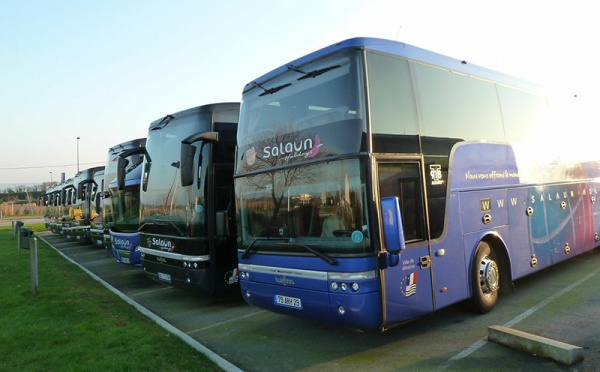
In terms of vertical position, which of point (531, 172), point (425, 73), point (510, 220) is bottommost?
point (510, 220)

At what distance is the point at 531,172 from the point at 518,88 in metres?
1.59

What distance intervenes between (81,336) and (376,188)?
14.9ft

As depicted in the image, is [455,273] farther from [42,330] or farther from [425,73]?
[42,330]

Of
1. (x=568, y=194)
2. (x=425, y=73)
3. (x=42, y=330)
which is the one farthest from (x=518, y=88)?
(x=42, y=330)

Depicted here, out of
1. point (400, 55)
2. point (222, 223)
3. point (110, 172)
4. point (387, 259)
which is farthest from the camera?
point (110, 172)

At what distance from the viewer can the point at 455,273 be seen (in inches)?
231

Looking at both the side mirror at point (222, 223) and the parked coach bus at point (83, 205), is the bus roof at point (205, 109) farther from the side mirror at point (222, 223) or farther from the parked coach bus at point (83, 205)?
the parked coach bus at point (83, 205)

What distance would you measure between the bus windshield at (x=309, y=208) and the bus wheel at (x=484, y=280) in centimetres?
243

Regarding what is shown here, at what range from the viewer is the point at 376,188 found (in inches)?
190

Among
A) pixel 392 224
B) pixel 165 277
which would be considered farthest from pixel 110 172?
pixel 392 224

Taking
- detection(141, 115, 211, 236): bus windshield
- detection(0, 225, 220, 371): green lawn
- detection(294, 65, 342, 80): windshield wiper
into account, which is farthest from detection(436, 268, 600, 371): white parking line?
detection(141, 115, 211, 236): bus windshield

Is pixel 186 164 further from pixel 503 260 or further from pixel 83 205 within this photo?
pixel 83 205

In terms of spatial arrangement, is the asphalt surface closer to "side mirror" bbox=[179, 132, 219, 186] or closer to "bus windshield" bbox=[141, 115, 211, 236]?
"bus windshield" bbox=[141, 115, 211, 236]

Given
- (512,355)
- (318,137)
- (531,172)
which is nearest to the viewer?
(512,355)
